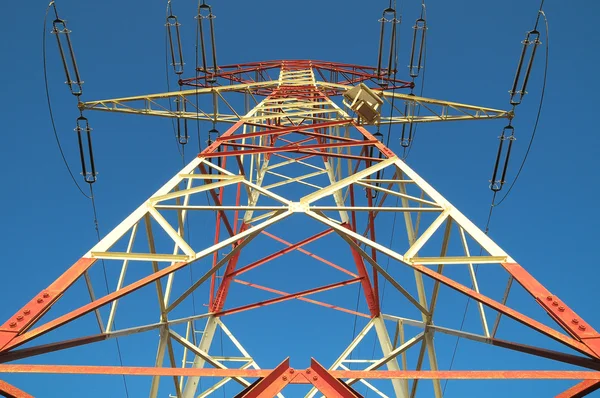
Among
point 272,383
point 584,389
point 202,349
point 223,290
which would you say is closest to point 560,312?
point 584,389

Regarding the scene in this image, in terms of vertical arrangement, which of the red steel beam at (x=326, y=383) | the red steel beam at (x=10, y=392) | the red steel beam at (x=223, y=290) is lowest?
the red steel beam at (x=223, y=290)

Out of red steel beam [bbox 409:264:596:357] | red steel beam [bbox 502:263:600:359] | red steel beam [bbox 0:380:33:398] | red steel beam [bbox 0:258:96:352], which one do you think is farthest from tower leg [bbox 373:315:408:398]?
red steel beam [bbox 0:380:33:398]

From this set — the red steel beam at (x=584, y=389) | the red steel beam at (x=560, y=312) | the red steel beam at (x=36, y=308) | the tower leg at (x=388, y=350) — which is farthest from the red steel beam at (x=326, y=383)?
the tower leg at (x=388, y=350)

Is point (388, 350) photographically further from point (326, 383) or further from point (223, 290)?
point (326, 383)

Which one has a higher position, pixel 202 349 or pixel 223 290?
pixel 223 290

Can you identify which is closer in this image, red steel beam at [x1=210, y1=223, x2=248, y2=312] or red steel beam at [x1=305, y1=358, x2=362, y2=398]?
red steel beam at [x1=305, y1=358, x2=362, y2=398]

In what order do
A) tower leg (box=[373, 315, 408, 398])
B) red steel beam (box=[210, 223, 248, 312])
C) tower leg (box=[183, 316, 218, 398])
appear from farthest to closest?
red steel beam (box=[210, 223, 248, 312])
tower leg (box=[183, 316, 218, 398])
tower leg (box=[373, 315, 408, 398])

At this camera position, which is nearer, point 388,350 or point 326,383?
point 326,383

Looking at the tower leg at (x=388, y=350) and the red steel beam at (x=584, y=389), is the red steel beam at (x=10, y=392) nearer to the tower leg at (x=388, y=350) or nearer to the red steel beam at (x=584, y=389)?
the red steel beam at (x=584, y=389)

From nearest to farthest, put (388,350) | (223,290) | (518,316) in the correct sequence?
1. (518,316)
2. (388,350)
3. (223,290)

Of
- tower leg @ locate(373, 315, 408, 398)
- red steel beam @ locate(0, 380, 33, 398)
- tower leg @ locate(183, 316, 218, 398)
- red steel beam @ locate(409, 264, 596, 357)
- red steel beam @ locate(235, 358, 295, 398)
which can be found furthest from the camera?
tower leg @ locate(183, 316, 218, 398)

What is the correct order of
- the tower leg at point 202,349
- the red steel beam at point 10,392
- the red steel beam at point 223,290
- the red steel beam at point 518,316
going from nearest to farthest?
the red steel beam at point 10,392, the red steel beam at point 518,316, the tower leg at point 202,349, the red steel beam at point 223,290

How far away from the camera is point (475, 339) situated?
9.90 m

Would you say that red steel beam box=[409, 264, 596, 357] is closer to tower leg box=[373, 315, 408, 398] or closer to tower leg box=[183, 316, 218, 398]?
tower leg box=[373, 315, 408, 398]
